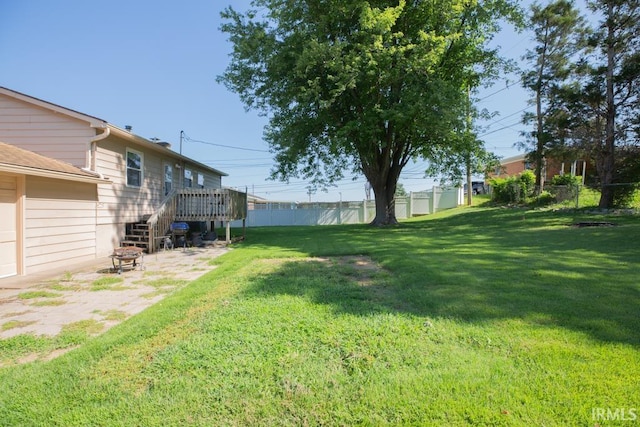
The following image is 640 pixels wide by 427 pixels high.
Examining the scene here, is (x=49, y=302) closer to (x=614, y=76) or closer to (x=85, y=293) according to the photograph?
(x=85, y=293)

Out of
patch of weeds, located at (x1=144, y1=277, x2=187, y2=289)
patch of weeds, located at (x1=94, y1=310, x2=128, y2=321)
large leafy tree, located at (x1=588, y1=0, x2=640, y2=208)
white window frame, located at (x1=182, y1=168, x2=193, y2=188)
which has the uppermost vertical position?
large leafy tree, located at (x1=588, y1=0, x2=640, y2=208)

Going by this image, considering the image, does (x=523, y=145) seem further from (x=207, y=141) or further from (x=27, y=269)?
(x=207, y=141)

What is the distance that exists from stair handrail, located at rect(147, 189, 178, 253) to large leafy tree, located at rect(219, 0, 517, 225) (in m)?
5.50

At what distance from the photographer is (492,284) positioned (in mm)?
4398

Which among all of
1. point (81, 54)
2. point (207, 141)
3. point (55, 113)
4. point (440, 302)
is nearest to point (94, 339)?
point (440, 302)

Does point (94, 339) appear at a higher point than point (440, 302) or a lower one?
lower

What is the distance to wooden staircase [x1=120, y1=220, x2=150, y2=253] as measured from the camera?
10.1 meters

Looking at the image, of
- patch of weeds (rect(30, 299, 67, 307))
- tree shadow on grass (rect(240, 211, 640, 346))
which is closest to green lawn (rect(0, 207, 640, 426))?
tree shadow on grass (rect(240, 211, 640, 346))

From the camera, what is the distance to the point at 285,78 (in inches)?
547

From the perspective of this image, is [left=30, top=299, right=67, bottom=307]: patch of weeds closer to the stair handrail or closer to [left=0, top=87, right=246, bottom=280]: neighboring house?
[left=0, top=87, right=246, bottom=280]: neighboring house

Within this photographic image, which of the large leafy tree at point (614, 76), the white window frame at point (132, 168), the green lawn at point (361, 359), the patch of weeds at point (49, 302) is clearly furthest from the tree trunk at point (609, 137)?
the white window frame at point (132, 168)

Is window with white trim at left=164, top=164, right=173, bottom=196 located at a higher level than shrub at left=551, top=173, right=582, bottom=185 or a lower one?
lower

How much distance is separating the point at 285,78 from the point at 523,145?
12852 mm

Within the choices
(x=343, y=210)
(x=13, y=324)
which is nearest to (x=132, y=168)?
(x=13, y=324)
